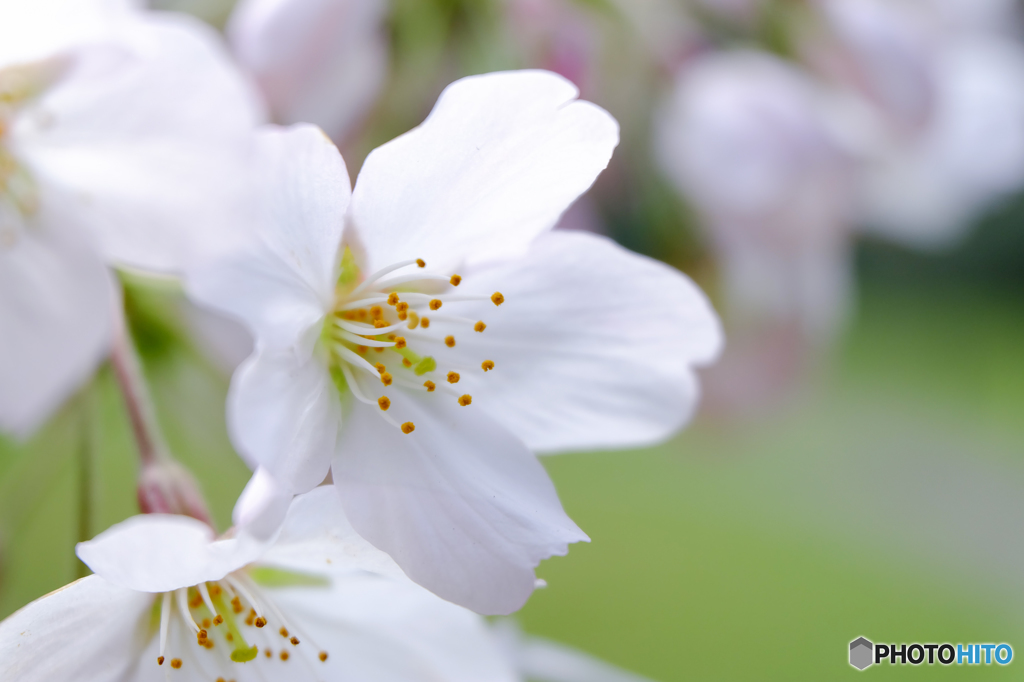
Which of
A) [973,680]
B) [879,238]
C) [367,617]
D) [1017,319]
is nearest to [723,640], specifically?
[973,680]

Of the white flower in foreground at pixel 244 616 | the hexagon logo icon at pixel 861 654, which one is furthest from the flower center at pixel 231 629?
the hexagon logo icon at pixel 861 654

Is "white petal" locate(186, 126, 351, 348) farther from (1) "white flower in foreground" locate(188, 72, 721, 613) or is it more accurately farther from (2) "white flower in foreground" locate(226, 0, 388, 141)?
(2) "white flower in foreground" locate(226, 0, 388, 141)

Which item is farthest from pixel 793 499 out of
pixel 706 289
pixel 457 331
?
pixel 457 331

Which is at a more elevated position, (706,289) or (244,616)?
(706,289)

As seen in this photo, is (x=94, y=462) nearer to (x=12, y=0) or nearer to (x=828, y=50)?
(x=12, y=0)

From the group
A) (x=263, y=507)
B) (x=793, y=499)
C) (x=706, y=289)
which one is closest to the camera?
(x=263, y=507)

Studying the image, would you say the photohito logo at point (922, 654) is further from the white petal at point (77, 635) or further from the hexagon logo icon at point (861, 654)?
the white petal at point (77, 635)

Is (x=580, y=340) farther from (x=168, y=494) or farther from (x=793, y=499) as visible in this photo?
(x=793, y=499)

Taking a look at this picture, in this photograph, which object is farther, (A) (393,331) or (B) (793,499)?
(B) (793,499)
